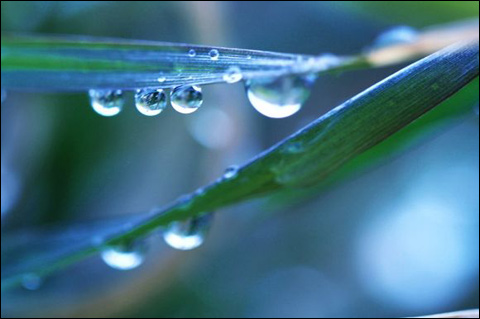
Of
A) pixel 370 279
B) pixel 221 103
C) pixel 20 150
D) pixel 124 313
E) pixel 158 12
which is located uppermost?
pixel 158 12

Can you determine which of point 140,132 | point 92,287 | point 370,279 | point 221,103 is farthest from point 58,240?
point 370,279

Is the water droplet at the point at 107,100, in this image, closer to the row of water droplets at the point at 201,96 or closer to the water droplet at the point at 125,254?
the row of water droplets at the point at 201,96

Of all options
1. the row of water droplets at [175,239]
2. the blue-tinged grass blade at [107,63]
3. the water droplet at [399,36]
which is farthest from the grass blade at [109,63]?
the water droplet at [399,36]

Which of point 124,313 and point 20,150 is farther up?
point 20,150

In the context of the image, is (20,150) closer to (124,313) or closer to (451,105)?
(124,313)

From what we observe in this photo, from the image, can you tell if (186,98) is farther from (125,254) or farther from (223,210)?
(223,210)

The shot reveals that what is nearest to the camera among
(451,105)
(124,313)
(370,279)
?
(451,105)

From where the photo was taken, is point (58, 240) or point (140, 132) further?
point (140, 132)
